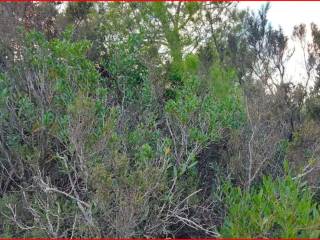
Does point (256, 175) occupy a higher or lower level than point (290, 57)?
lower

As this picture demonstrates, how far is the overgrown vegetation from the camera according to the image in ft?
13.9

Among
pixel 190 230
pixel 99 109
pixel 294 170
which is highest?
pixel 99 109

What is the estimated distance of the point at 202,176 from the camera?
217 inches

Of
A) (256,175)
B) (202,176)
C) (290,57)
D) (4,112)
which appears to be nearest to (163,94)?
(202,176)

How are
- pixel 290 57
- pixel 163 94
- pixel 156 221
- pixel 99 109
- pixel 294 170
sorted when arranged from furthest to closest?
pixel 290 57 → pixel 163 94 → pixel 294 170 → pixel 99 109 → pixel 156 221

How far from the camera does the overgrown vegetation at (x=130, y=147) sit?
4246 mm

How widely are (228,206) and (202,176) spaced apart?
0.83 meters

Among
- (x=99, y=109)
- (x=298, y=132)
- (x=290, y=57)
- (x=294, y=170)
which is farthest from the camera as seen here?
(x=290, y=57)

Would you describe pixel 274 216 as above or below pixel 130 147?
below

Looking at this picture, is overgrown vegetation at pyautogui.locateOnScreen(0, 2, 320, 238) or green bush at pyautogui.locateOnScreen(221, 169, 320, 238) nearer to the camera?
green bush at pyautogui.locateOnScreen(221, 169, 320, 238)

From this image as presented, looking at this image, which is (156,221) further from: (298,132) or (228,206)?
(298,132)

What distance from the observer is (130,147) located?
4949 mm

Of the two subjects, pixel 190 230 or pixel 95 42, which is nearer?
pixel 190 230

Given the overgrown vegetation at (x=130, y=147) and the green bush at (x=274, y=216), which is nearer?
the green bush at (x=274, y=216)
